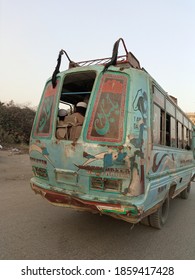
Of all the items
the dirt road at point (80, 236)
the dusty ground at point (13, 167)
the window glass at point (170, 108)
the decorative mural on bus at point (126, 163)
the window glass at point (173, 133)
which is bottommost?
the dirt road at point (80, 236)

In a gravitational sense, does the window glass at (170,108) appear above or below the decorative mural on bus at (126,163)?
above

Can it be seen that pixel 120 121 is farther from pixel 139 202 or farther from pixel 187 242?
pixel 187 242

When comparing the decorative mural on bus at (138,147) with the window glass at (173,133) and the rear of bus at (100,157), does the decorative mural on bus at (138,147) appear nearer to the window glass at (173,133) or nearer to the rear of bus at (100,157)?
the rear of bus at (100,157)

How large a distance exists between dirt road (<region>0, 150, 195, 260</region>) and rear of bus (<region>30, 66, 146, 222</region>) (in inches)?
26.0

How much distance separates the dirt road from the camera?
3162 millimetres

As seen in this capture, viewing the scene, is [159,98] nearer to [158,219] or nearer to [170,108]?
[170,108]

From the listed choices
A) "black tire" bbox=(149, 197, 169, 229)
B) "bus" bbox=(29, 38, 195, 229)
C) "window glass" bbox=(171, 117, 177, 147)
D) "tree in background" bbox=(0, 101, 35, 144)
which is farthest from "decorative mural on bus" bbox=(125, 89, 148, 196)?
"tree in background" bbox=(0, 101, 35, 144)

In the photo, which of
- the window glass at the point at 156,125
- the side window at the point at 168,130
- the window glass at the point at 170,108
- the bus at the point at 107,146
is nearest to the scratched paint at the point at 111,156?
the bus at the point at 107,146

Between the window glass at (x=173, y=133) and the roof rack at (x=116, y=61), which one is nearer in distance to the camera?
the roof rack at (x=116, y=61)

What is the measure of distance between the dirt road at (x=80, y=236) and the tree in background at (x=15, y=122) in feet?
39.1

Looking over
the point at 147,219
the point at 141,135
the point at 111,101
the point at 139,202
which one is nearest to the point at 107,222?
the point at 147,219

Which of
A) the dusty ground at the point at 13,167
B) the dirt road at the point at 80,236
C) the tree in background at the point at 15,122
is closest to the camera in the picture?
the dirt road at the point at 80,236

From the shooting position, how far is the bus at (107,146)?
2.96m

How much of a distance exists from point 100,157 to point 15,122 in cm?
1598
